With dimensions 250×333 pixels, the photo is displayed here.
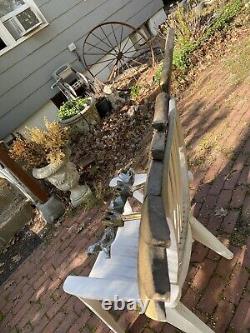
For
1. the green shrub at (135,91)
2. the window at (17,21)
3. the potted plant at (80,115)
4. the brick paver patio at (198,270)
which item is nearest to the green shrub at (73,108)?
the potted plant at (80,115)

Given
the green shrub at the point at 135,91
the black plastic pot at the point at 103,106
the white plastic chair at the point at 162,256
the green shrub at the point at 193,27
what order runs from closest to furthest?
the white plastic chair at the point at 162,256 < the green shrub at the point at 193,27 < the green shrub at the point at 135,91 < the black plastic pot at the point at 103,106

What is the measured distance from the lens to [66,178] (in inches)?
172

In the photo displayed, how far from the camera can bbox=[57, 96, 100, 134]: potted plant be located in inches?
225

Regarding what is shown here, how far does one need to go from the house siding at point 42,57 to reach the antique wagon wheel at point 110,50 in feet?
0.55

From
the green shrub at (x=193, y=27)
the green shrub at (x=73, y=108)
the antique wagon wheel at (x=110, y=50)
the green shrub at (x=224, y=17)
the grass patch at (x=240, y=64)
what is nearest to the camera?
the grass patch at (x=240, y=64)

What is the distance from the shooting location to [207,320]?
8.18ft

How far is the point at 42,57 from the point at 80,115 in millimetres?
1576

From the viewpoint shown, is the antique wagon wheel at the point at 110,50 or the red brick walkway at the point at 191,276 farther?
the antique wagon wheel at the point at 110,50

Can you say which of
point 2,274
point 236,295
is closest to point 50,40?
point 2,274

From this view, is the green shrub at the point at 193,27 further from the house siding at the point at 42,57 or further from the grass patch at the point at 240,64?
the house siding at the point at 42,57

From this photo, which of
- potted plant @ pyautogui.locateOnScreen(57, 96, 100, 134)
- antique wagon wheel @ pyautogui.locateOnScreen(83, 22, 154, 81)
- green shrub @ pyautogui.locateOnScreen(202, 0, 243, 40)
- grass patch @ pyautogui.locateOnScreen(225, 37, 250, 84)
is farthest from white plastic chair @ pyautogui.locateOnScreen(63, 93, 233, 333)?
antique wagon wheel @ pyautogui.locateOnScreen(83, 22, 154, 81)

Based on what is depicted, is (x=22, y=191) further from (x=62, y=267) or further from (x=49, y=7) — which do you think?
(x=49, y=7)

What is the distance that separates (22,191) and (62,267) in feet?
4.42

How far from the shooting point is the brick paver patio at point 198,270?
2.57 metres
